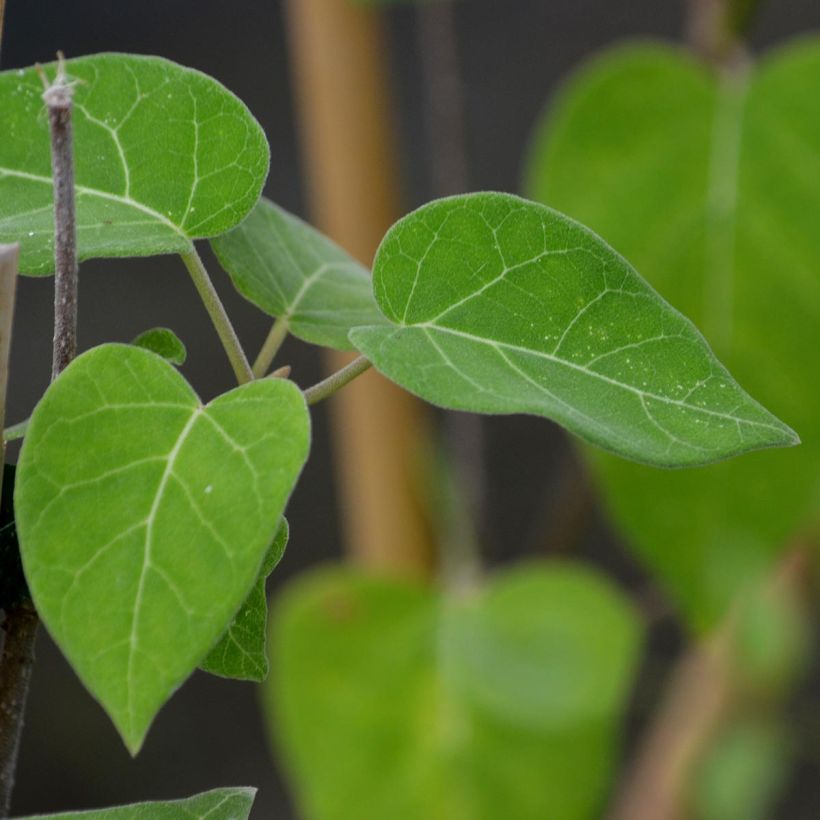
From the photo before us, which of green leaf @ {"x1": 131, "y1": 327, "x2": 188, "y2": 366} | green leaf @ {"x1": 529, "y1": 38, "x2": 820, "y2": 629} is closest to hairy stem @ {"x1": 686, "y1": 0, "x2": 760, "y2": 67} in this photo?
green leaf @ {"x1": 529, "y1": 38, "x2": 820, "y2": 629}

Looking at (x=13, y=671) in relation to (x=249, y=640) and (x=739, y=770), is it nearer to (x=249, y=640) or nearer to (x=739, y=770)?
(x=249, y=640)

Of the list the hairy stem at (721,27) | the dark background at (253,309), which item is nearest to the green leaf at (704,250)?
the hairy stem at (721,27)

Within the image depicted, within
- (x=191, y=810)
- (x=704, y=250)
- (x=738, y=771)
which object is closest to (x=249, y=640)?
(x=191, y=810)

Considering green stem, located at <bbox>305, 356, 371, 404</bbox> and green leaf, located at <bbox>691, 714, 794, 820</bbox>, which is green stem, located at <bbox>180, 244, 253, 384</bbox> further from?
green leaf, located at <bbox>691, 714, 794, 820</bbox>

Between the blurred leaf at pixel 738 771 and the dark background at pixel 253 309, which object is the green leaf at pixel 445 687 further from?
the dark background at pixel 253 309

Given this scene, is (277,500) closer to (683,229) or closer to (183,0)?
(683,229)
